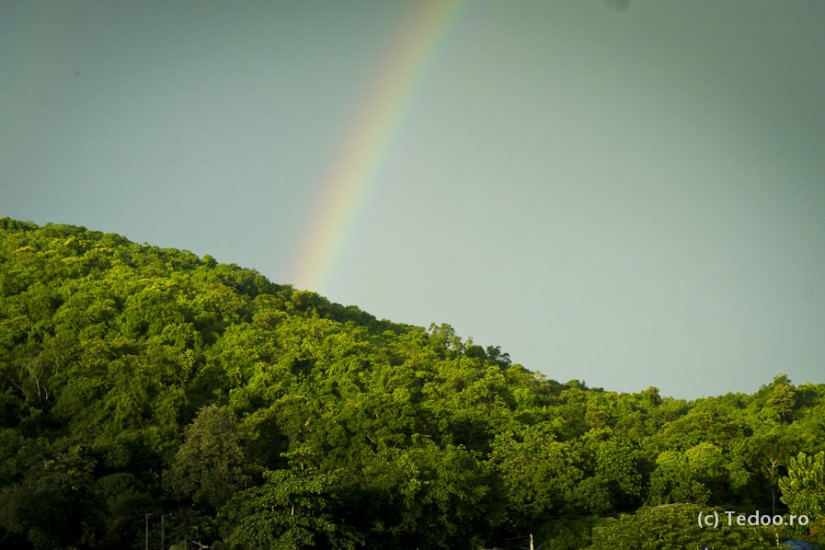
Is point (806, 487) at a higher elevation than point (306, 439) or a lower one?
lower

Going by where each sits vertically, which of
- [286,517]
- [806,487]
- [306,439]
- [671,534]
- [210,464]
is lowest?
[671,534]

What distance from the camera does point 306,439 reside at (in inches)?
1689

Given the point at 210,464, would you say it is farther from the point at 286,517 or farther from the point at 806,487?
the point at 806,487

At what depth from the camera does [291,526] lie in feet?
96.1

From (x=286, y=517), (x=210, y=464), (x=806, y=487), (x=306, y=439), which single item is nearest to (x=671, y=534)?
(x=806, y=487)

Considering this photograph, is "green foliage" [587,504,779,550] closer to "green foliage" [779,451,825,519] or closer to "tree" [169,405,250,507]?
"green foliage" [779,451,825,519]

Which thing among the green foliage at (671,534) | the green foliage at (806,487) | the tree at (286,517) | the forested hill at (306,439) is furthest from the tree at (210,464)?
the green foliage at (806,487)

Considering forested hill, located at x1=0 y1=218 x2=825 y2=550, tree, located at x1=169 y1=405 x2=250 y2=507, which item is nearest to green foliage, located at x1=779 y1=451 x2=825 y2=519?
forested hill, located at x1=0 y1=218 x2=825 y2=550

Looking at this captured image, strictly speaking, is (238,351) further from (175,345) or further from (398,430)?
(398,430)

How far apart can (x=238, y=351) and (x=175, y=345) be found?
12.1ft

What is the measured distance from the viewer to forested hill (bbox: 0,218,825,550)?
102 feet

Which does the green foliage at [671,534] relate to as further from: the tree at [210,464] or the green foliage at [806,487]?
the tree at [210,464]

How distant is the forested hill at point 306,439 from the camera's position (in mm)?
31047

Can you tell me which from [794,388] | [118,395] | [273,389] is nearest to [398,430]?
[273,389]
